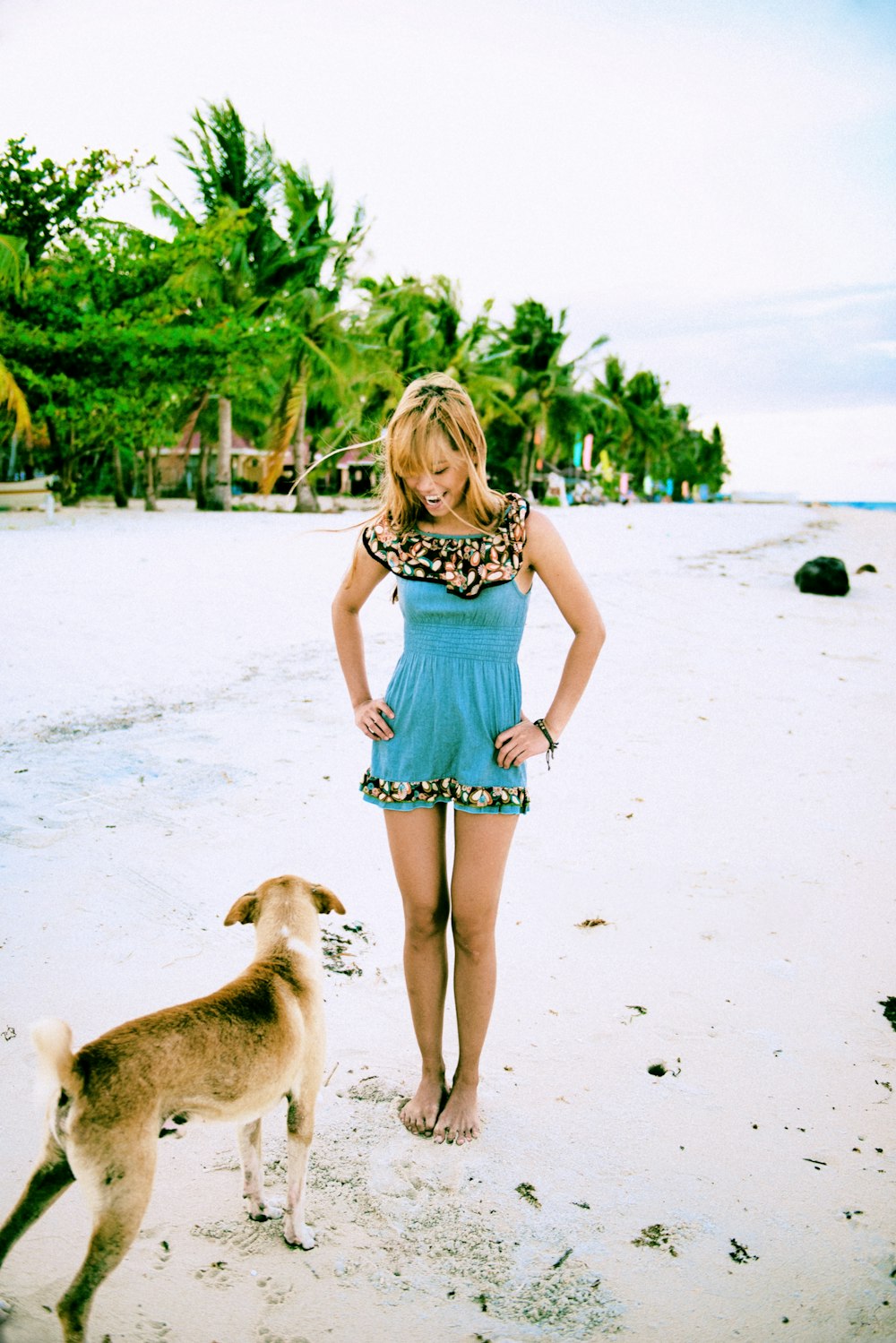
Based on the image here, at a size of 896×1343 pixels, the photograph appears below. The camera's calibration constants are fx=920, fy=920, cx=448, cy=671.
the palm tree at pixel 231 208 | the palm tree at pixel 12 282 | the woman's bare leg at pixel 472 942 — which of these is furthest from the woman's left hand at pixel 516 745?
the palm tree at pixel 231 208

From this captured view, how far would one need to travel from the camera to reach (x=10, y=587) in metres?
9.87

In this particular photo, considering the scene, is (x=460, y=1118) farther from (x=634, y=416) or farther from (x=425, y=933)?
(x=634, y=416)

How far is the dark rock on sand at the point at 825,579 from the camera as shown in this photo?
12.8m

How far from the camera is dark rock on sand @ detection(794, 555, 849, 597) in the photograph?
12812mm

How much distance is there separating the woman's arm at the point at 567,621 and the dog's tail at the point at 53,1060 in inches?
50.1

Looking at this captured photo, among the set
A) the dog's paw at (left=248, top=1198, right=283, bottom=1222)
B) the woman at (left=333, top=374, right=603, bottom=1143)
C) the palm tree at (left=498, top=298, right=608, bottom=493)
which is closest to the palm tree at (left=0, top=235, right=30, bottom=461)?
the woman at (left=333, top=374, right=603, bottom=1143)

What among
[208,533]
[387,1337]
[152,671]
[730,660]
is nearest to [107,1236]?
[387,1337]

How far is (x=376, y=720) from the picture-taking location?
2.66 metres

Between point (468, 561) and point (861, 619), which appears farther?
point (861, 619)

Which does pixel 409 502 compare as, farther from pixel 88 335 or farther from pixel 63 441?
pixel 63 441

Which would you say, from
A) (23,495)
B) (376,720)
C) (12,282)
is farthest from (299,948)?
(23,495)

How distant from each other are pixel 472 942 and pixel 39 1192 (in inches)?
48.7

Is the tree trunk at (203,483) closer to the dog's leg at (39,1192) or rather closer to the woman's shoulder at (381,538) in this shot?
the woman's shoulder at (381,538)

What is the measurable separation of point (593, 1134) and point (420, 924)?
0.84 m
